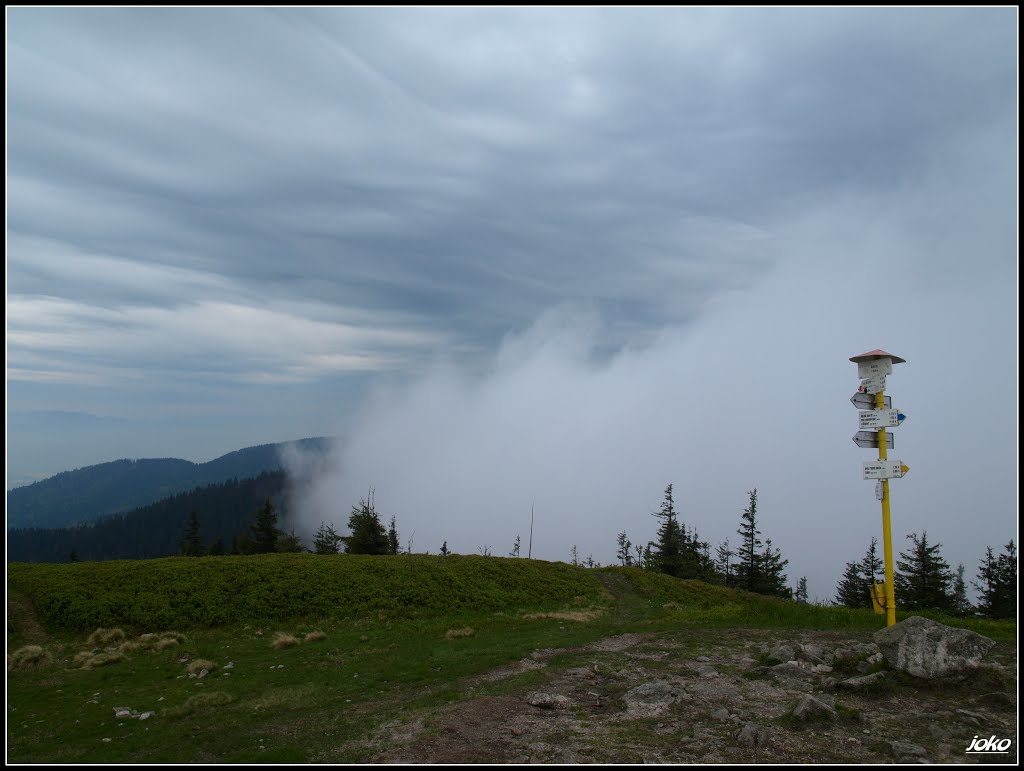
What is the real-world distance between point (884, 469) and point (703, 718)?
769 centimetres

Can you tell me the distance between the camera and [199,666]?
1595 centimetres

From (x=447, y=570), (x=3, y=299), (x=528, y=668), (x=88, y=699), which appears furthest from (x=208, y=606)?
(x=3, y=299)

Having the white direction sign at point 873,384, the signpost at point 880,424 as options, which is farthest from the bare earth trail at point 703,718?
the white direction sign at point 873,384

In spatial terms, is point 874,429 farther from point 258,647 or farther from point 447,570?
point 447,570

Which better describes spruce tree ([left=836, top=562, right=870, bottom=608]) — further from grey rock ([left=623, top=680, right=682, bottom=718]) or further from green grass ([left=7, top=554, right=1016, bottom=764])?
grey rock ([left=623, top=680, right=682, bottom=718])

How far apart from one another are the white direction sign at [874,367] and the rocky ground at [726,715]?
20.6ft

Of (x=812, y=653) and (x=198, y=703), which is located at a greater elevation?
(x=812, y=653)

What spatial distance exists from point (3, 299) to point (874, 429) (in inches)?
724

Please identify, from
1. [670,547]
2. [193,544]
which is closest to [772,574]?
[670,547]

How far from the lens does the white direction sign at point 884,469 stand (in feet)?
42.5

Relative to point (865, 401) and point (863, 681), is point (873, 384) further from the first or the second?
point (863, 681)

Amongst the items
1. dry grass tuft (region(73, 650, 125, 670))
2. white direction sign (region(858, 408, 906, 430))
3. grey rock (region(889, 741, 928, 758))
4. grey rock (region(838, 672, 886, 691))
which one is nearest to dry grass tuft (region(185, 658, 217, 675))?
dry grass tuft (region(73, 650, 125, 670))

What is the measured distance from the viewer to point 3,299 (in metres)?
9.91

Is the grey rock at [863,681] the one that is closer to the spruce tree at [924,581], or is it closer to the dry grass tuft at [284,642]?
the dry grass tuft at [284,642]
